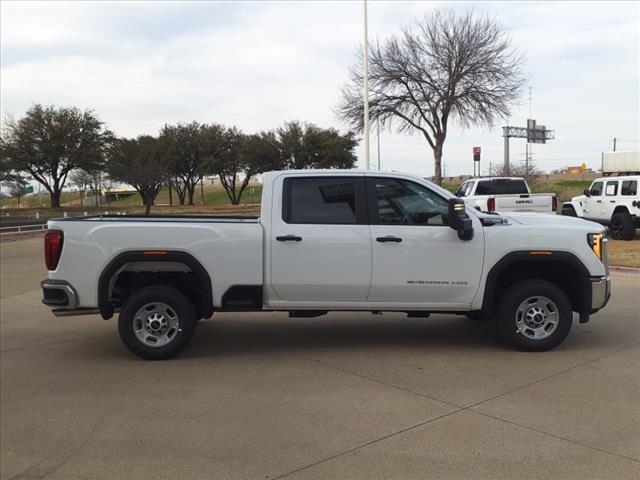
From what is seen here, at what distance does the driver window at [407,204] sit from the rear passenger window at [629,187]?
547 inches

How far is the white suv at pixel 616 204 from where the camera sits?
17.2 meters

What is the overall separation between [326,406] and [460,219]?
7.57ft

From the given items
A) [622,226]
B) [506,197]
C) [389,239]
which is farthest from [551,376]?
[622,226]

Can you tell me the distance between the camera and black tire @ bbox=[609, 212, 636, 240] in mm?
17375

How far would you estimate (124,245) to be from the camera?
577cm

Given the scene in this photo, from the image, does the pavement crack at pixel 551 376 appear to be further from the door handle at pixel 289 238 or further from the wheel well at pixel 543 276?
the door handle at pixel 289 238

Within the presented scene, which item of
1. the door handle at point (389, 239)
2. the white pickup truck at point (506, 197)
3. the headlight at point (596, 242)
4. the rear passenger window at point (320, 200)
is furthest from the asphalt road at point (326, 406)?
the white pickup truck at point (506, 197)

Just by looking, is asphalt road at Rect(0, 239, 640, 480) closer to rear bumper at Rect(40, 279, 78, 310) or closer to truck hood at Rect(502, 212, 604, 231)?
rear bumper at Rect(40, 279, 78, 310)

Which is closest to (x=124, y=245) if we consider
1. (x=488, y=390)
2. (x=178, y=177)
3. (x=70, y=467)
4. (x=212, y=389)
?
(x=212, y=389)

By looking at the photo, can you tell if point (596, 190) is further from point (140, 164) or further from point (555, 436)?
point (140, 164)

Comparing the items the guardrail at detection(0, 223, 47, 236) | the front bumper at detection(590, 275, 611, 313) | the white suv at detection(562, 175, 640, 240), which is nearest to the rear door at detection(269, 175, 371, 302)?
the front bumper at detection(590, 275, 611, 313)

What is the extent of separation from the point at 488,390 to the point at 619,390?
1.10 metres

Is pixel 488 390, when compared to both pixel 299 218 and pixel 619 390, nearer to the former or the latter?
pixel 619 390

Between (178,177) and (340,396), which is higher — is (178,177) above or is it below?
above
